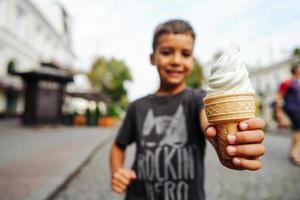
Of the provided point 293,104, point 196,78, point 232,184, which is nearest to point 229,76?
point 232,184

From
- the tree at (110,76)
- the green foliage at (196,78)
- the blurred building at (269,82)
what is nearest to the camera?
the blurred building at (269,82)

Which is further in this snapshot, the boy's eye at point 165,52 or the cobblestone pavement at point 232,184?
the cobblestone pavement at point 232,184

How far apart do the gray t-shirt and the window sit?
27914 mm

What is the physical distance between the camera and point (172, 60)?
77.4 inches

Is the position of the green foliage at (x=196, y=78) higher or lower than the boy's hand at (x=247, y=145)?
higher

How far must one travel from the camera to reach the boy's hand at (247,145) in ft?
3.21

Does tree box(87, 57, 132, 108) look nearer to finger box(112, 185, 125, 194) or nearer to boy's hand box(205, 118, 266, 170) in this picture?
finger box(112, 185, 125, 194)

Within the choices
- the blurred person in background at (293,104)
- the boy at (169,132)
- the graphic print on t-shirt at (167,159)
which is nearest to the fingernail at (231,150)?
the boy at (169,132)

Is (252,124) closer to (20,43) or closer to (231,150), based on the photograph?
(231,150)

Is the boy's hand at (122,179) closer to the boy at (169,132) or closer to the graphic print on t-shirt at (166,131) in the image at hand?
the boy at (169,132)

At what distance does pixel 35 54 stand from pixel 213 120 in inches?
1282

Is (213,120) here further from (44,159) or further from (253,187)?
(44,159)

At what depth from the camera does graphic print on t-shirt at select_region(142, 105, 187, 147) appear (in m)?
1.89

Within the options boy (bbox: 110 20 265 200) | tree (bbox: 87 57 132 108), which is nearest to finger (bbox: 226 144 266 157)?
boy (bbox: 110 20 265 200)
